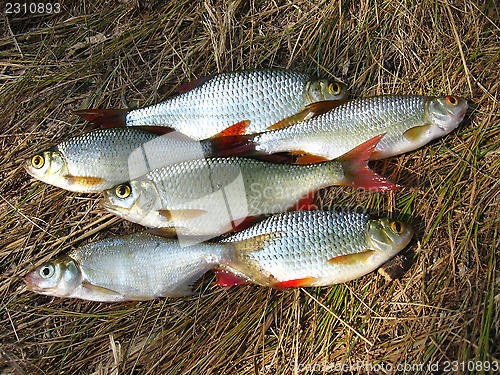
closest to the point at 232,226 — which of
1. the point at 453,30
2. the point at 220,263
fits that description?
the point at 220,263

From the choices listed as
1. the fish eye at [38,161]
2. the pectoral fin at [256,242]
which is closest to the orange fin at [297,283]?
the pectoral fin at [256,242]

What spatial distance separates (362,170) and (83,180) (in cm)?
178

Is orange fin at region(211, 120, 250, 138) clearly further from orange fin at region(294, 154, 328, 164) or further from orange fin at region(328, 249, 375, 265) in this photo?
orange fin at region(328, 249, 375, 265)

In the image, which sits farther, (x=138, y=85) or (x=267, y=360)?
(x=138, y=85)

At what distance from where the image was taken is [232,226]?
302cm

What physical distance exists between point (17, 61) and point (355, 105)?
2514 millimetres

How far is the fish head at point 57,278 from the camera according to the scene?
2.97 metres

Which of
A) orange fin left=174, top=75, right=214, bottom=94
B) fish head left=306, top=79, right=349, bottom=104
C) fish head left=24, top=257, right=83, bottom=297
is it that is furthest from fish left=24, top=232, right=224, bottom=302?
fish head left=306, top=79, right=349, bottom=104

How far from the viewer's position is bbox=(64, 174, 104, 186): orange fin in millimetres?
3152

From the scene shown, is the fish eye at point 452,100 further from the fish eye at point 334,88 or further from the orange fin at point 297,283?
the orange fin at point 297,283

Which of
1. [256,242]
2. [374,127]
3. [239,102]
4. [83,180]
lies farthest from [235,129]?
[83,180]

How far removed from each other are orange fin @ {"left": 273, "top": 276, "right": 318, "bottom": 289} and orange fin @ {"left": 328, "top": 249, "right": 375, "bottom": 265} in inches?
6.2

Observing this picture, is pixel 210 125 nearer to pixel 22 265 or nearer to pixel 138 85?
pixel 138 85

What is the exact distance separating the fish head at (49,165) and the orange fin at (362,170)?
5.86 feet
